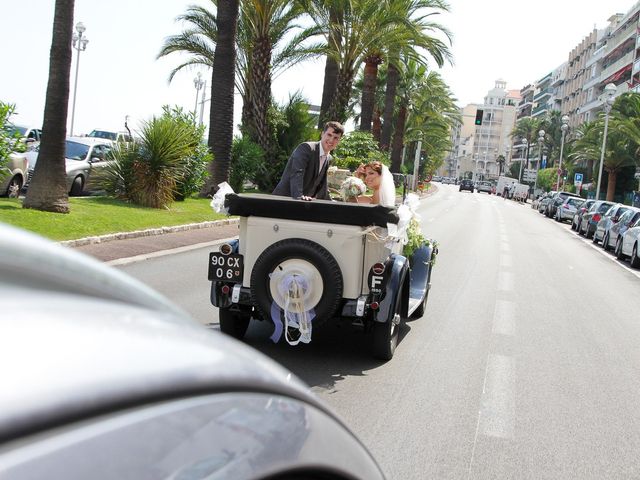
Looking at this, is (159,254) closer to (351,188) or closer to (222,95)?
(351,188)

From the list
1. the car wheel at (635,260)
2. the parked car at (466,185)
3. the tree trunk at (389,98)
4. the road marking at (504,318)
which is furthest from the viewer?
the parked car at (466,185)

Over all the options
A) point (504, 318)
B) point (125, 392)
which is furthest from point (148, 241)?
point (125, 392)

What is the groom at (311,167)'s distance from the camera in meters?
7.29

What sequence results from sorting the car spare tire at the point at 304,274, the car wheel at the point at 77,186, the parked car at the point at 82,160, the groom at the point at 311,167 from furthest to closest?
1. the car wheel at the point at 77,186
2. the parked car at the point at 82,160
3. the groom at the point at 311,167
4. the car spare tire at the point at 304,274

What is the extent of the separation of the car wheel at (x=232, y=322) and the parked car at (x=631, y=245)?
1563cm

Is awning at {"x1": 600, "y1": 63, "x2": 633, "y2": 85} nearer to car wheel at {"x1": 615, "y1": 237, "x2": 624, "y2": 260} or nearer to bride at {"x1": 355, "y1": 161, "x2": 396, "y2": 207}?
car wheel at {"x1": 615, "y1": 237, "x2": 624, "y2": 260}

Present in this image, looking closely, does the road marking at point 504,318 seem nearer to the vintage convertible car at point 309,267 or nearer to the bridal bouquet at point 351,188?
the bridal bouquet at point 351,188

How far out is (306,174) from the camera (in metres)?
7.55

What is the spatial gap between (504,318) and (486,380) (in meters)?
3.25

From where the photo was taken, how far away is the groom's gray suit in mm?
7344

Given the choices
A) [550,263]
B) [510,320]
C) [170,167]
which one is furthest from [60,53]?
[550,263]

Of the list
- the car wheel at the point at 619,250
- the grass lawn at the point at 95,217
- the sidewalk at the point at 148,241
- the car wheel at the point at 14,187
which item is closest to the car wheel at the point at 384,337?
the sidewalk at the point at 148,241

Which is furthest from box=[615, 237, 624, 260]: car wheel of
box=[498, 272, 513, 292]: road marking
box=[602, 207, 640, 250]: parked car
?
box=[498, 272, 513, 292]: road marking

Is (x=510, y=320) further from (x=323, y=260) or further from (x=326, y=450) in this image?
(x=326, y=450)
